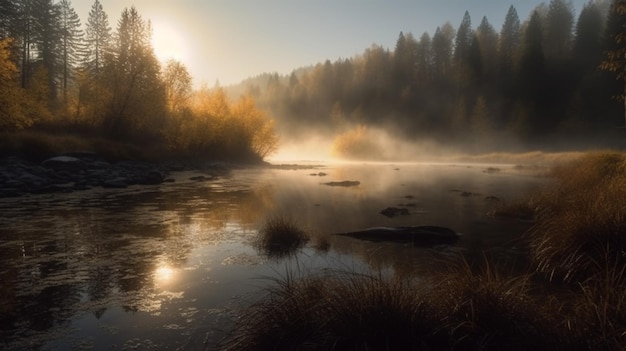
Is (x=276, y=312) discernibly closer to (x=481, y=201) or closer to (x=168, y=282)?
(x=168, y=282)

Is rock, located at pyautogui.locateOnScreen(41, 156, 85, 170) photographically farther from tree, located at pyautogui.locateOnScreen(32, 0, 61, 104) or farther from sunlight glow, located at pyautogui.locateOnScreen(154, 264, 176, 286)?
tree, located at pyautogui.locateOnScreen(32, 0, 61, 104)

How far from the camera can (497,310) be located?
15.2 feet

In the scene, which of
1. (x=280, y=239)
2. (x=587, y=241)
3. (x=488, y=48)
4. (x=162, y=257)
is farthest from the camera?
(x=488, y=48)

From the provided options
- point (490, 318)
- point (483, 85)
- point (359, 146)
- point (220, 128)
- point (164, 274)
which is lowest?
point (164, 274)

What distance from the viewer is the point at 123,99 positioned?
46.8m

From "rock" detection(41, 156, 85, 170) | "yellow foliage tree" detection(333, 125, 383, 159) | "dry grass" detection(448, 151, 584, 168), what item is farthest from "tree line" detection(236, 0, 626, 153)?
"rock" detection(41, 156, 85, 170)

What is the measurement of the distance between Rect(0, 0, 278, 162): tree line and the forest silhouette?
0.58 ft

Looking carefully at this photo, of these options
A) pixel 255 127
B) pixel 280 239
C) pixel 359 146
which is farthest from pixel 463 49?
pixel 280 239

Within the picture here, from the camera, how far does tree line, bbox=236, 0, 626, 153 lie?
73812mm

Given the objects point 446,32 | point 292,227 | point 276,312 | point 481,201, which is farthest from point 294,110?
point 276,312

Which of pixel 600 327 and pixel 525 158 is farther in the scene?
pixel 525 158

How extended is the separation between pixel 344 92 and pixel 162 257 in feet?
373

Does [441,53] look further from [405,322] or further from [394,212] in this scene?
[405,322]

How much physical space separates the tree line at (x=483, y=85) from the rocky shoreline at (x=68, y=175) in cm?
6020
